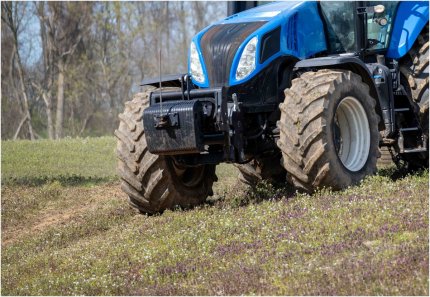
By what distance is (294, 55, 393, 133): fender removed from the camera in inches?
400

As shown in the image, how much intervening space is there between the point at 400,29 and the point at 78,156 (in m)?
10.2

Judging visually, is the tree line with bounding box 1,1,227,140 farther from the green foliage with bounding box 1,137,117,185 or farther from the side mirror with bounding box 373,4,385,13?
the side mirror with bounding box 373,4,385,13

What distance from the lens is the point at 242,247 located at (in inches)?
312

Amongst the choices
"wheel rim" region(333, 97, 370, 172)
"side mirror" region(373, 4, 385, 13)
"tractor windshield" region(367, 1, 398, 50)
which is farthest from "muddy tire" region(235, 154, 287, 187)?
"side mirror" region(373, 4, 385, 13)

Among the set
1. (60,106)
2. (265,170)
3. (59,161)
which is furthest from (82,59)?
(265,170)

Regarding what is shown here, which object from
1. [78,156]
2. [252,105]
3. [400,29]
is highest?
[400,29]

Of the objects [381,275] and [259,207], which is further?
[259,207]

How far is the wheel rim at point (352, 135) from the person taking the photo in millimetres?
10500

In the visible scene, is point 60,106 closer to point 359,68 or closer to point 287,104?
point 359,68

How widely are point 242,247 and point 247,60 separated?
3.08 meters

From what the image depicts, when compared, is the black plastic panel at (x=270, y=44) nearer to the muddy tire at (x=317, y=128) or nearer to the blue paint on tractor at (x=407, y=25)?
the muddy tire at (x=317, y=128)

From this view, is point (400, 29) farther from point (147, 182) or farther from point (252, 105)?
point (147, 182)

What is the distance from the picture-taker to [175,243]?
849 cm

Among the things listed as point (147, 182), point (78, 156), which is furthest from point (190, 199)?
point (78, 156)
